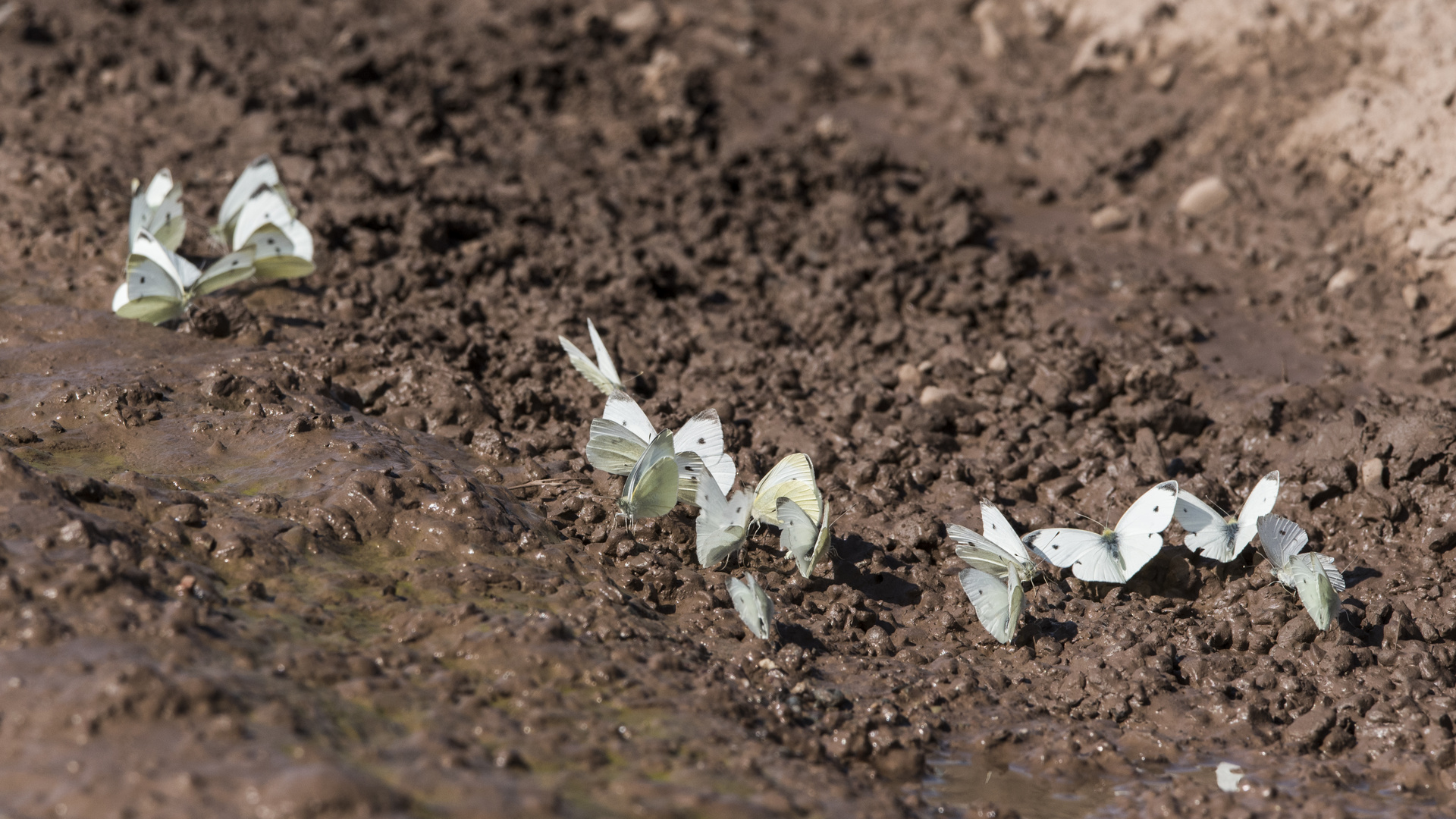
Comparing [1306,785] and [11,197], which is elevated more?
[11,197]

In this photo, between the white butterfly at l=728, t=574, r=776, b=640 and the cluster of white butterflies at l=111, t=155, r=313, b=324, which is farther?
the cluster of white butterflies at l=111, t=155, r=313, b=324

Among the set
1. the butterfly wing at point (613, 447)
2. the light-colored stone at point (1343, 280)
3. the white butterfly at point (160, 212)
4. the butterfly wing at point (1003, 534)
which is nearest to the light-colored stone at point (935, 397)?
the butterfly wing at point (1003, 534)

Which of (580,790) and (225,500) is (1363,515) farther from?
(225,500)

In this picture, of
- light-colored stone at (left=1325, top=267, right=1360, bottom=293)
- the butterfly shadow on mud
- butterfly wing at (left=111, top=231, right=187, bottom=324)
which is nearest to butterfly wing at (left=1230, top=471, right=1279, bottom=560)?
the butterfly shadow on mud

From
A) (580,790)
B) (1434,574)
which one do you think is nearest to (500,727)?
(580,790)

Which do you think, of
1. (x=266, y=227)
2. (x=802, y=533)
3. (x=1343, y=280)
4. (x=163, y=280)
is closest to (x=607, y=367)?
(x=802, y=533)

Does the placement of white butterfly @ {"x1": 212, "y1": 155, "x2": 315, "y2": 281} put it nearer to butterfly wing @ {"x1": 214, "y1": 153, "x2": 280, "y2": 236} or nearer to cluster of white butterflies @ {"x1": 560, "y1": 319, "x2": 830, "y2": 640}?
butterfly wing @ {"x1": 214, "y1": 153, "x2": 280, "y2": 236}
